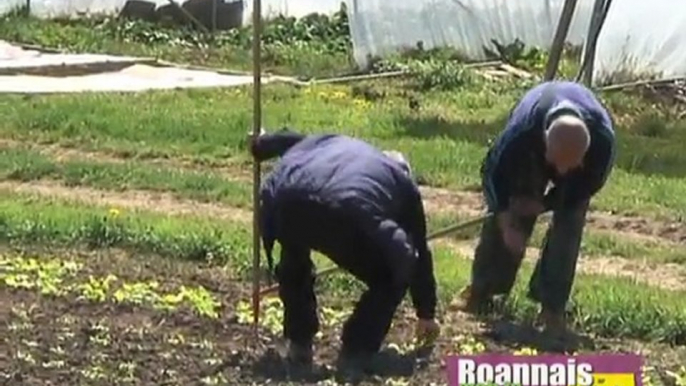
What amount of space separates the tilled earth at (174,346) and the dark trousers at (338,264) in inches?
6.2

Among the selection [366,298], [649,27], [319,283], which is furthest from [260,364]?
[649,27]

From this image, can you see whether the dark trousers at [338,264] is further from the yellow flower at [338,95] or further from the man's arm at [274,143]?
the yellow flower at [338,95]

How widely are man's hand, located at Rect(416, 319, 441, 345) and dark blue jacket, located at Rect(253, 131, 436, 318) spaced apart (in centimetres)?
23

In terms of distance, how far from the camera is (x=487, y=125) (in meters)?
14.9

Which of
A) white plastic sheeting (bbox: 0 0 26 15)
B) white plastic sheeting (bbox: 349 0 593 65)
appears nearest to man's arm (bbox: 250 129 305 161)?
white plastic sheeting (bbox: 349 0 593 65)

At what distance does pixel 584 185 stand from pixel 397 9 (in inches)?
505

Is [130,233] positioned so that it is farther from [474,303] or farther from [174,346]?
[174,346]

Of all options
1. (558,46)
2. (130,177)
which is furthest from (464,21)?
(558,46)

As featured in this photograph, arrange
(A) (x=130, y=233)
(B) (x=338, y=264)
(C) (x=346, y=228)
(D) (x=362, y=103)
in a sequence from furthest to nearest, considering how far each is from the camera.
A: (D) (x=362, y=103)
(A) (x=130, y=233)
(B) (x=338, y=264)
(C) (x=346, y=228)

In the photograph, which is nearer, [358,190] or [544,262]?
[358,190]

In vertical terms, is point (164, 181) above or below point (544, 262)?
below

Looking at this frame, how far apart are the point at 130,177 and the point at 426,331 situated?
508 centimetres

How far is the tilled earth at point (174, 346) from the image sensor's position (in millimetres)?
6617

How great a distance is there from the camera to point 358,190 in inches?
251
